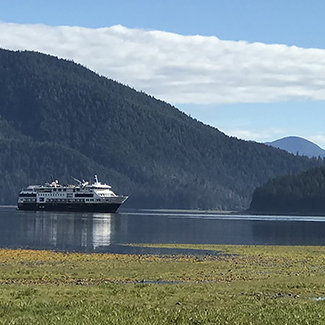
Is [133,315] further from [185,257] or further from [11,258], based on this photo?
[185,257]

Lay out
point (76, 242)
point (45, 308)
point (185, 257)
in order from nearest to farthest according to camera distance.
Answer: point (45, 308) → point (185, 257) → point (76, 242)

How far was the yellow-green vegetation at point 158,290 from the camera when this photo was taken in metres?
34.9

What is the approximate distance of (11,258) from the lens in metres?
72.5

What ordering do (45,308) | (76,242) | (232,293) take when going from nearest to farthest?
(45,308) → (232,293) → (76,242)

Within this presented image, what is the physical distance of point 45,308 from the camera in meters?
37.9

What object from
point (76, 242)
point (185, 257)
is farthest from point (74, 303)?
point (76, 242)

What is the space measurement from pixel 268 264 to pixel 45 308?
3623cm

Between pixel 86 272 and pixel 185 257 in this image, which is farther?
pixel 185 257

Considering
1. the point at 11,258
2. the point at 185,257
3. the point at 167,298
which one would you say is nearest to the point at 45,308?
the point at 167,298

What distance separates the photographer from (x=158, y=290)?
155ft

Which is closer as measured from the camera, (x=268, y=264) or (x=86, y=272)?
(x=86, y=272)

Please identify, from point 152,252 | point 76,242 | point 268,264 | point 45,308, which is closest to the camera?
point 45,308

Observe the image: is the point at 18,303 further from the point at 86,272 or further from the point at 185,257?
the point at 185,257

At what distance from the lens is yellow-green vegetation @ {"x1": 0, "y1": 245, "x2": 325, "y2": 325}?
34.9 m
